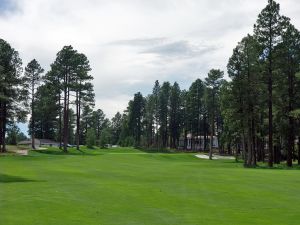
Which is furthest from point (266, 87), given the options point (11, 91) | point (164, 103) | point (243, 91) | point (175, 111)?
point (175, 111)

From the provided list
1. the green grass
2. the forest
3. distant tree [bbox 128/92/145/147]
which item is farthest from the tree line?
distant tree [bbox 128/92/145/147]

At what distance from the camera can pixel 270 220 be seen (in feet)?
47.8

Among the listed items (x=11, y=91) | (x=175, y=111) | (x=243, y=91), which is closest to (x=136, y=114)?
(x=175, y=111)

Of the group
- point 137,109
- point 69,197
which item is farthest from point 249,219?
point 137,109

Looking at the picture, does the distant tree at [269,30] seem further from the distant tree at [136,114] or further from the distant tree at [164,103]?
the distant tree at [136,114]

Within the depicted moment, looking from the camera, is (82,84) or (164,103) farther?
(164,103)

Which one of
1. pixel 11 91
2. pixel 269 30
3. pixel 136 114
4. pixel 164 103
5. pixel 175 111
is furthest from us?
pixel 136 114

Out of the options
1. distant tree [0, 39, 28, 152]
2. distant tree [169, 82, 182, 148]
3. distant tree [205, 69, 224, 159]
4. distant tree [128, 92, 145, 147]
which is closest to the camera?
distant tree [0, 39, 28, 152]

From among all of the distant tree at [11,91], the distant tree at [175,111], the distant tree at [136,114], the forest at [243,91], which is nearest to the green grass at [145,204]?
the forest at [243,91]

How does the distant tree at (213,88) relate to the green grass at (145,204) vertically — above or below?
above

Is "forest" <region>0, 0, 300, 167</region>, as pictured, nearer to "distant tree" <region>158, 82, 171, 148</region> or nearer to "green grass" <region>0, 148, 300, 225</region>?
"distant tree" <region>158, 82, 171, 148</region>

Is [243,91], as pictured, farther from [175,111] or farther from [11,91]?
[175,111]

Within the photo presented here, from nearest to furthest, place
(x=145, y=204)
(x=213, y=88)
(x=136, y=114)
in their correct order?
(x=145, y=204) < (x=213, y=88) < (x=136, y=114)

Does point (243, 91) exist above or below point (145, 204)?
above
